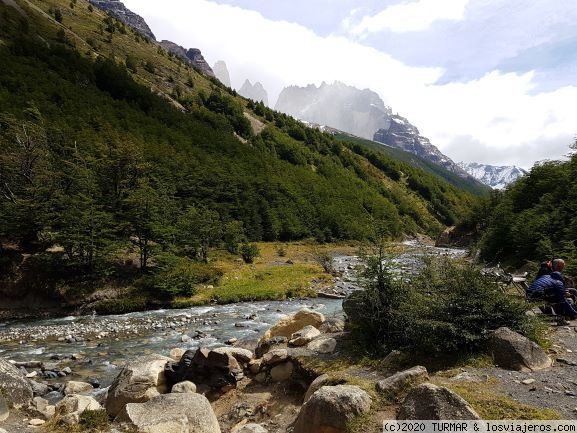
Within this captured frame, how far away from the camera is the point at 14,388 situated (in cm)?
1295

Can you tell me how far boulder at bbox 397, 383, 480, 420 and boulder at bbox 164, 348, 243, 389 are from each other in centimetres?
818

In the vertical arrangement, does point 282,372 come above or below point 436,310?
below

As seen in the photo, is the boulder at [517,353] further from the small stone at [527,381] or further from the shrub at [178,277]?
the shrub at [178,277]

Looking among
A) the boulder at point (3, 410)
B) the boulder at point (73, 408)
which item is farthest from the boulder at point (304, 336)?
the boulder at point (3, 410)

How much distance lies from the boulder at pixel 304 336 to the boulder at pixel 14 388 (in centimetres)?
947

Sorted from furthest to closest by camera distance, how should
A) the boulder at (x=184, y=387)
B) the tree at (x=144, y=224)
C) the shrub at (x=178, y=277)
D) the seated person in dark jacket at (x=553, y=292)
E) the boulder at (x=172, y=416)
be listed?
the tree at (x=144, y=224), the shrub at (x=178, y=277), the seated person in dark jacket at (x=553, y=292), the boulder at (x=184, y=387), the boulder at (x=172, y=416)

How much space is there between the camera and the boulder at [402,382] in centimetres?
891

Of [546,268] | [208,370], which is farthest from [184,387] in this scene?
[546,268]

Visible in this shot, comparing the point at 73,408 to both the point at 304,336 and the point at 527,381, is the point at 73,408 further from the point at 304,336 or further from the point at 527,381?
the point at 527,381

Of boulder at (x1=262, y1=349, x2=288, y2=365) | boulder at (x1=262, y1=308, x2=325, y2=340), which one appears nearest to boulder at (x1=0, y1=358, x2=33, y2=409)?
boulder at (x1=262, y1=349, x2=288, y2=365)

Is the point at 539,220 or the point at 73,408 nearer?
the point at 73,408

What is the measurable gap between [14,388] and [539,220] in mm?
33747

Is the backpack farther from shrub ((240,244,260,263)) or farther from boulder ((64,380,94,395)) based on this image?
shrub ((240,244,260,263))

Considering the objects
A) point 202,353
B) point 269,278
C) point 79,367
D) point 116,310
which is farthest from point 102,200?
point 202,353
